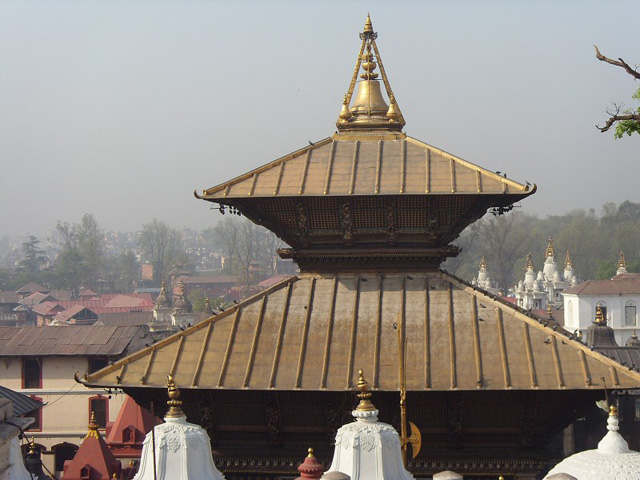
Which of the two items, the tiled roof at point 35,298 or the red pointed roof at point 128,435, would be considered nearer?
the red pointed roof at point 128,435

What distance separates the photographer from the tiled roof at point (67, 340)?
4219cm

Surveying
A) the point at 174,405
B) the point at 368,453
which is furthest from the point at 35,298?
the point at 368,453

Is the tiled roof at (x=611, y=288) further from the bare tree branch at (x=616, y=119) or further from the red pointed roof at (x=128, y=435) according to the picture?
the bare tree branch at (x=616, y=119)

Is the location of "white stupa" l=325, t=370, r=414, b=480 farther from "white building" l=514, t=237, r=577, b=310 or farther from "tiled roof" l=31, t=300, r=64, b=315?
"tiled roof" l=31, t=300, r=64, b=315

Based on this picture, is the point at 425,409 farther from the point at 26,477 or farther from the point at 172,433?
the point at 26,477

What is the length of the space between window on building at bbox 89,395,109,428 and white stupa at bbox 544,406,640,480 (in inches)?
1190

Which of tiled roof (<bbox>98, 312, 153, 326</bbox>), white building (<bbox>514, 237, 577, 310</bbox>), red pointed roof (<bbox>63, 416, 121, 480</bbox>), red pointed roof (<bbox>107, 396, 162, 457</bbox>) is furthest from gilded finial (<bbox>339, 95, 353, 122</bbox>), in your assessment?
white building (<bbox>514, 237, 577, 310</bbox>)

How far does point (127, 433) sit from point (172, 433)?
→ 1659 cm

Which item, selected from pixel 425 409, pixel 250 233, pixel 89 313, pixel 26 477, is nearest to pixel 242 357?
pixel 425 409

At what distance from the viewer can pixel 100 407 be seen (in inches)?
1617

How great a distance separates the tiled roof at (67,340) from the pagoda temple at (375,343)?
26.8 metres

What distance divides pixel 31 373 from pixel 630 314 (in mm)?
42807

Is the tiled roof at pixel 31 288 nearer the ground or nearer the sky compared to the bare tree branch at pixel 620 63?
nearer the sky

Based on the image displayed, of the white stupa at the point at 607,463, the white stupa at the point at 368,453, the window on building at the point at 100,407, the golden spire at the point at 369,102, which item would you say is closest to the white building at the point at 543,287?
the window on building at the point at 100,407
